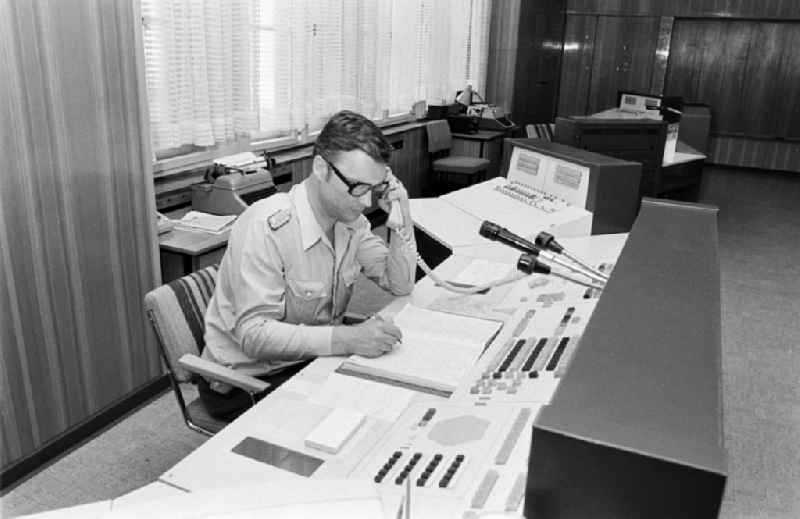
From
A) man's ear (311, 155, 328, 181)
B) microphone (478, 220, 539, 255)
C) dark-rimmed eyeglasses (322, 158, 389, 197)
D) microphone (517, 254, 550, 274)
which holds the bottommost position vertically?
microphone (517, 254, 550, 274)

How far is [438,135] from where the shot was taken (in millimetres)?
5965

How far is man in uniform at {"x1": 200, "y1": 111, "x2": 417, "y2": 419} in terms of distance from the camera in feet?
5.79

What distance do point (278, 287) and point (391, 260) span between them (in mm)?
461

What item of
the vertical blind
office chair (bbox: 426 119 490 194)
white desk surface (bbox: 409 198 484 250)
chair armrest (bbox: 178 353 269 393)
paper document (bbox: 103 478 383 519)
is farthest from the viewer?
office chair (bbox: 426 119 490 194)

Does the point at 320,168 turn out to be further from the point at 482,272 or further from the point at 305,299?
the point at 482,272

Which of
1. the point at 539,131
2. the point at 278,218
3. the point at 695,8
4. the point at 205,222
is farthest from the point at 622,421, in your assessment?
the point at 695,8

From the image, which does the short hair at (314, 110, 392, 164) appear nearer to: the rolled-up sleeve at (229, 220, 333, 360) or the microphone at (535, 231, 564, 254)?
the rolled-up sleeve at (229, 220, 333, 360)

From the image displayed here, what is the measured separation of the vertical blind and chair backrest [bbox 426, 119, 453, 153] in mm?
298

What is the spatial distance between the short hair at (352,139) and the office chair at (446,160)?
402cm

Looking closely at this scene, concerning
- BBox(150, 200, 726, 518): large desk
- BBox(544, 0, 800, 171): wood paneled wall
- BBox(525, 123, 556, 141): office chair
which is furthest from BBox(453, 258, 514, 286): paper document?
BBox(544, 0, 800, 171): wood paneled wall

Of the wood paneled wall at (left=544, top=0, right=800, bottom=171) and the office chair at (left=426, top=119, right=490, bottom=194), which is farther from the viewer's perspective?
the wood paneled wall at (left=544, top=0, right=800, bottom=171)

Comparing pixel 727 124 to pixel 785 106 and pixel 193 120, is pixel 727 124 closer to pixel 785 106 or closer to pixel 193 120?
pixel 785 106

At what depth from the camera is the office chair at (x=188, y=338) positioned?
5.77ft

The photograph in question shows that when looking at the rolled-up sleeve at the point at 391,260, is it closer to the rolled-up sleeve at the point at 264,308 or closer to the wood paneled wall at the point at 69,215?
the rolled-up sleeve at the point at 264,308
